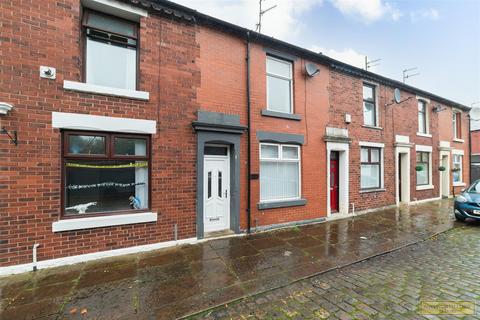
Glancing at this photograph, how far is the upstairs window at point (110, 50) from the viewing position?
5.12 meters

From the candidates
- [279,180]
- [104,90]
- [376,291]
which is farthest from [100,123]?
[376,291]

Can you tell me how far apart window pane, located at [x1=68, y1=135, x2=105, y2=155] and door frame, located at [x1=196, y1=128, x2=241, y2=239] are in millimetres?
2187

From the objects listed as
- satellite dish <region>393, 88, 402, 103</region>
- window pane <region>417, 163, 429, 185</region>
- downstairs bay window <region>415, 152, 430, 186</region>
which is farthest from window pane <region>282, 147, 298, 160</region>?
window pane <region>417, 163, 429, 185</region>

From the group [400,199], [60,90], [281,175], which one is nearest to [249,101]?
[281,175]

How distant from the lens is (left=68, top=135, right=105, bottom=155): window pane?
4.80 metres

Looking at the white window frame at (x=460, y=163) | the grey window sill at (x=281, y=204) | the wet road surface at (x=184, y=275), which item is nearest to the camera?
the wet road surface at (x=184, y=275)

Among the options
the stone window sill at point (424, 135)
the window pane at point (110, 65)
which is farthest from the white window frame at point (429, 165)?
the window pane at point (110, 65)

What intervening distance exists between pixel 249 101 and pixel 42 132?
486 cm

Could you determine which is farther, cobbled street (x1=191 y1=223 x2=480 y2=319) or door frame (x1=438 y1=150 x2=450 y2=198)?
door frame (x1=438 y1=150 x2=450 y2=198)

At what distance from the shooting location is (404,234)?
6.48 metres

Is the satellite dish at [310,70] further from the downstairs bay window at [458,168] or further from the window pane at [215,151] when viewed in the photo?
the downstairs bay window at [458,168]

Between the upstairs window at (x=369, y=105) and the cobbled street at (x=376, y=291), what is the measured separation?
20.9ft

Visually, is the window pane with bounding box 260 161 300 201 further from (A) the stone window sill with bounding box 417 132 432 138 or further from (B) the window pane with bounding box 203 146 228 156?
(A) the stone window sill with bounding box 417 132 432 138

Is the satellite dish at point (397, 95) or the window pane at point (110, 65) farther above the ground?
the satellite dish at point (397, 95)
